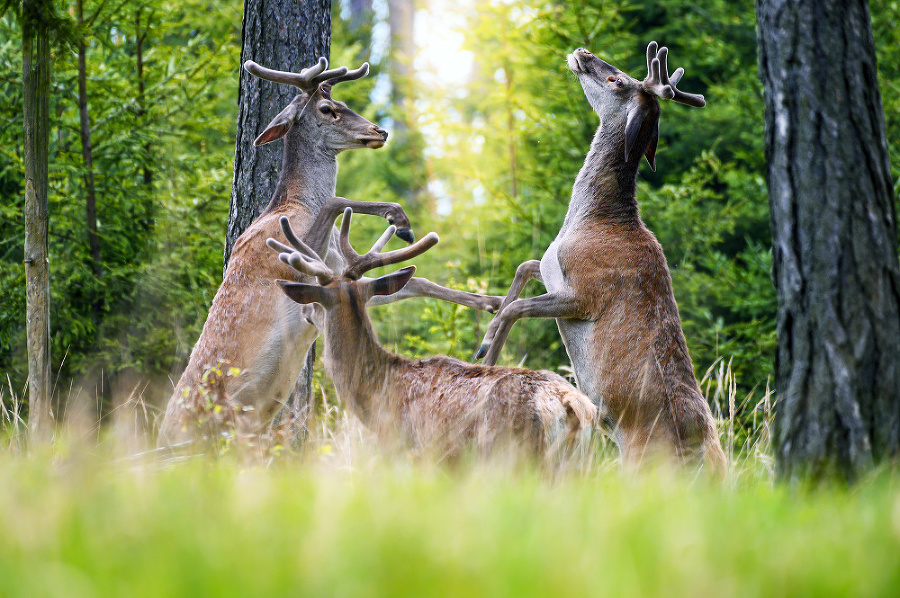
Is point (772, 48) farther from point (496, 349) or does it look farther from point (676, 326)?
point (496, 349)

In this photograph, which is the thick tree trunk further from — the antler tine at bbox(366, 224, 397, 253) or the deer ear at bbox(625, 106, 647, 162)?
the deer ear at bbox(625, 106, 647, 162)

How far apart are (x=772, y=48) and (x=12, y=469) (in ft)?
12.0

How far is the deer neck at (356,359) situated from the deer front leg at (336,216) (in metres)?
0.87

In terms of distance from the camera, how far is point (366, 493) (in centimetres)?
294

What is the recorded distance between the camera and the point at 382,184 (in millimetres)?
13117

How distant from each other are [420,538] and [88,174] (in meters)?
8.09

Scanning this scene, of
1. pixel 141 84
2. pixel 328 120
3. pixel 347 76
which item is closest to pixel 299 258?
pixel 328 120

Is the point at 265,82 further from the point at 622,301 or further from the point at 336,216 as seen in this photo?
the point at 622,301

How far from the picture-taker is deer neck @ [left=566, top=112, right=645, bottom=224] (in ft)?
19.1

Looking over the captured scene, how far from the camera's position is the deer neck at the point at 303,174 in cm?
619

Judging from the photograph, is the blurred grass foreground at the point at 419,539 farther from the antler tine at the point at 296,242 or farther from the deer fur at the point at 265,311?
the deer fur at the point at 265,311

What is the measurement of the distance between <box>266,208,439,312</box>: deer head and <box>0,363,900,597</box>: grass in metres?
1.72

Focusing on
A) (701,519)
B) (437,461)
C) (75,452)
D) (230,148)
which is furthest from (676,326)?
(230,148)

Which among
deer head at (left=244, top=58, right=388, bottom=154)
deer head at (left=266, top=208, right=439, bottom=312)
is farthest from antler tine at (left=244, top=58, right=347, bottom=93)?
deer head at (left=266, top=208, right=439, bottom=312)
